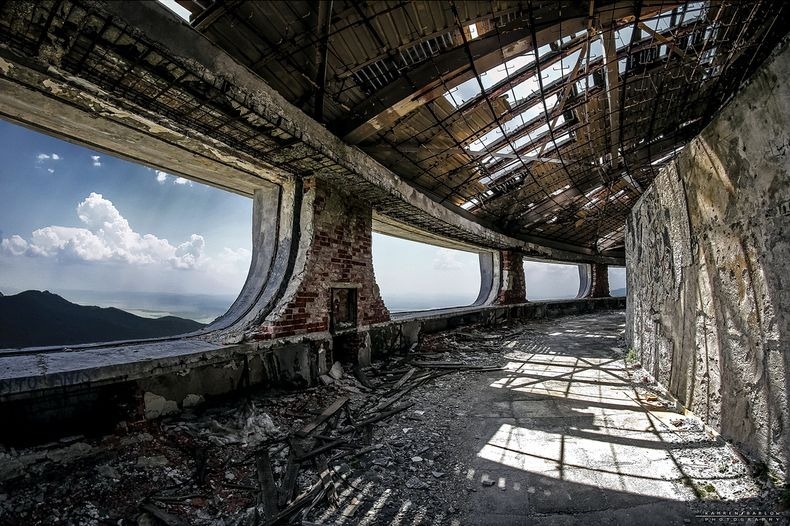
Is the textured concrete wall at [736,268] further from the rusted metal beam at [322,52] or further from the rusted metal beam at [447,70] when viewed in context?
the rusted metal beam at [322,52]

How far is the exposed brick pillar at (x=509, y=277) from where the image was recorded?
11453mm

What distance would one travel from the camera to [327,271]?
4.76 m

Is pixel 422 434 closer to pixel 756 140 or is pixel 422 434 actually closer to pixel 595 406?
pixel 595 406

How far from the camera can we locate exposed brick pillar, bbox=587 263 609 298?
17.4 metres

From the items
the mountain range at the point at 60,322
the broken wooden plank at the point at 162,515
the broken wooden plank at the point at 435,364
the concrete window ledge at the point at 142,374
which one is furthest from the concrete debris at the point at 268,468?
the mountain range at the point at 60,322

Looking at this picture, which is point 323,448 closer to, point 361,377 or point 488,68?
point 361,377

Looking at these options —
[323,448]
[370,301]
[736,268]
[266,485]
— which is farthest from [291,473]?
[736,268]

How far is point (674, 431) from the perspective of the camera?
3.18 meters

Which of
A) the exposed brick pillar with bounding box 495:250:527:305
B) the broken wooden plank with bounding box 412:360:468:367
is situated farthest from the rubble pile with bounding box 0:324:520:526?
the exposed brick pillar with bounding box 495:250:527:305

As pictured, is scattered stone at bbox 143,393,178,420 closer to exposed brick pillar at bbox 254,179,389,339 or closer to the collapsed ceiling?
exposed brick pillar at bbox 254,179,389,339

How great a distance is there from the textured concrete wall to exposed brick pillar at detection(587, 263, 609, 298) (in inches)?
587

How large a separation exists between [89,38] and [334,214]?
123 inches

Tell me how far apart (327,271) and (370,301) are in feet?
3.85

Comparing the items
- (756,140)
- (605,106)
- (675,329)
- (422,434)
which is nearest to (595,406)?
(675,329)
